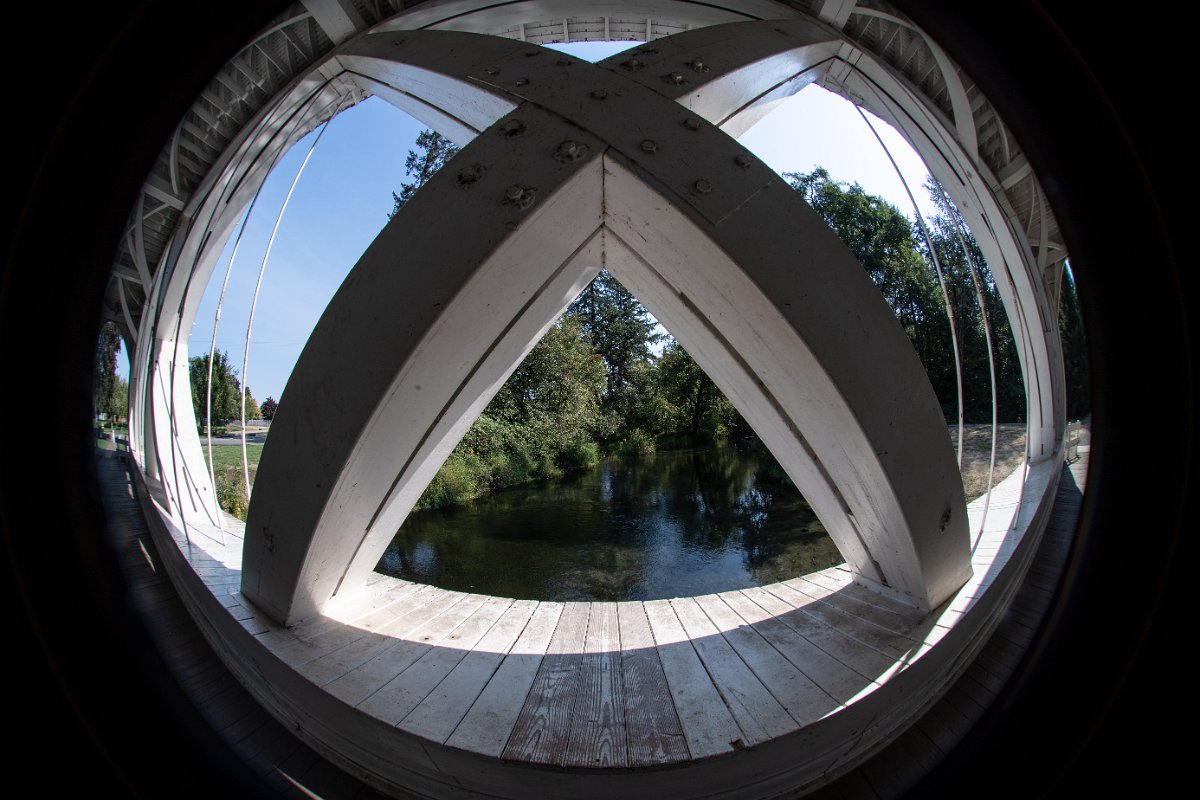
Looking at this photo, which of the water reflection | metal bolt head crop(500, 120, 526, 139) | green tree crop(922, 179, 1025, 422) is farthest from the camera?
the water reflection

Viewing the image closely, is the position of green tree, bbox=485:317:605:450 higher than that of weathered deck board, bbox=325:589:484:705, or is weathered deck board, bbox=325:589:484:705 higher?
green tree, bbox=485:317:605:450

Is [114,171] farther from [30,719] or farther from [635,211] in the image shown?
[635,211]

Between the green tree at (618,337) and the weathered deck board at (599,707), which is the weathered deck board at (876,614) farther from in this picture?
the green tree at (618,337)

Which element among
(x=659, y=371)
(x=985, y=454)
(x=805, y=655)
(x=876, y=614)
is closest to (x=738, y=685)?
(x=805, y=655)

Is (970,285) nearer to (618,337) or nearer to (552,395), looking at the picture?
(552,395)

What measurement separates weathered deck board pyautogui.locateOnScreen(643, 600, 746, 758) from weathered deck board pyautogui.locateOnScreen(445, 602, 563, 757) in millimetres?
602

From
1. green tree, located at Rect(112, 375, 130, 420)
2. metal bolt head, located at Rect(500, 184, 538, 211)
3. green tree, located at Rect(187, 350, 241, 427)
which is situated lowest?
green tree, located at Rect(112, 375, 130, 420)

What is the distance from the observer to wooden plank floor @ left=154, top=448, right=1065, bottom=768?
1.50 meters

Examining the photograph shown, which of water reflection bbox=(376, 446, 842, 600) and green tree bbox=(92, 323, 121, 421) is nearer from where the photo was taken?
green tree bbox=(92, 323, 121, 421)

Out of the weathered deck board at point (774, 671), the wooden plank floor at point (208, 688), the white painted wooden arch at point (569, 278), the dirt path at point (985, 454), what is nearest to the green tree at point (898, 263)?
the dirt path at point (985, 454)

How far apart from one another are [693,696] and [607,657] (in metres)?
0.45

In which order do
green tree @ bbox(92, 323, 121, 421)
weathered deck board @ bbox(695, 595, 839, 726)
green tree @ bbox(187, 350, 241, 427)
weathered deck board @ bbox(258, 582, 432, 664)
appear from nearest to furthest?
green tree @ bbox(92, 323, 121, 421)
weathered deck board @ bbox(695, 595, 839, 726)
weathered deck board @ bbox(258, 582, 432, 664)
green tree @ bbox(187, 350, 241, 427)

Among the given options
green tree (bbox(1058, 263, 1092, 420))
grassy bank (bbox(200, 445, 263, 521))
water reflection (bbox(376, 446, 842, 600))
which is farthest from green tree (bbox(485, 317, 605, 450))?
green tree (bbox(1058, 263, 1092, 420))

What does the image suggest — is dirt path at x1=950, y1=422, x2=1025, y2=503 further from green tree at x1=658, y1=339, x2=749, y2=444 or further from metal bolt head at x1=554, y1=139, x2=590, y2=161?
green tree at x1=658, y1=339, x2=749, y2=444
